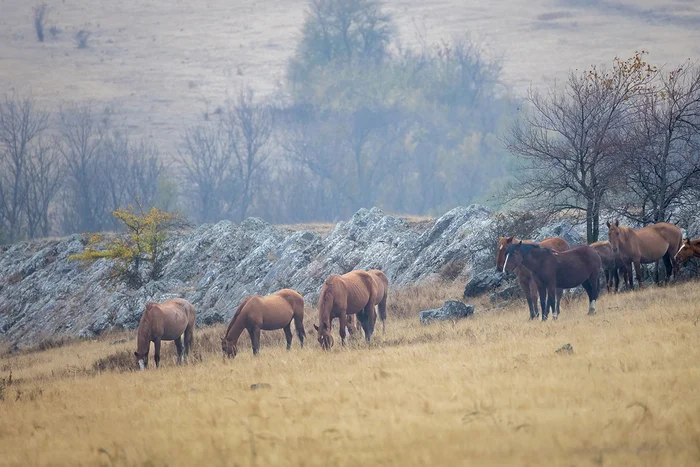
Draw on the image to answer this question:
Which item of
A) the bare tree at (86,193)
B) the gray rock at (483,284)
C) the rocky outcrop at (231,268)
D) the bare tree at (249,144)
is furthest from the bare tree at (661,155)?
the bare tree at (249,144)

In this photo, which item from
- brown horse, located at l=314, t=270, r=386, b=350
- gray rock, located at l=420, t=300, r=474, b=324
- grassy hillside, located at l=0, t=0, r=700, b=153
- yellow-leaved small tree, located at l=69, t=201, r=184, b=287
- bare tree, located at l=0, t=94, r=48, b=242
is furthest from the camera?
grassy hillside, located at l=0, t=0, r=700, b=153

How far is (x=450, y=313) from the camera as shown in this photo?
78.0 feet

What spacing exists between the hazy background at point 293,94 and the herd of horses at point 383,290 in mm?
59061

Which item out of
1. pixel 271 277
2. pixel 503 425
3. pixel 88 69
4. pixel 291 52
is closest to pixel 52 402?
pixel 503 425

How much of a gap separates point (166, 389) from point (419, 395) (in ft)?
17.9

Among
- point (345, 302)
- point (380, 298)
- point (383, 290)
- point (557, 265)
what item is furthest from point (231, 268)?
point (557, 265)

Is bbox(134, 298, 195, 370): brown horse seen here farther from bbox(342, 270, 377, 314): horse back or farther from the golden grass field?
bbox(342, 270, 377, 314): horse back

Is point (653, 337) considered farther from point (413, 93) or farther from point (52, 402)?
point (413, 93)

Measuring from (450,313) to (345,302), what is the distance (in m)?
4.27

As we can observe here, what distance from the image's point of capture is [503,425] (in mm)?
9930

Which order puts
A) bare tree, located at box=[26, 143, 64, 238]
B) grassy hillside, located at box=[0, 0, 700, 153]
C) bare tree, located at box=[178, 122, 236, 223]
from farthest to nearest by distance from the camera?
grassy hillside, located at box=[0, 0, 700, 153] → bare tree, located at box=[178, 122, 236, 223] → bare tree, located at box=[26, 143, 64, 238]

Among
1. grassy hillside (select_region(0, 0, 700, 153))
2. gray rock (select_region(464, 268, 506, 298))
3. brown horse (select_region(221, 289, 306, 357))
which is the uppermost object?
grassy hillside (select_region(0, 0, 700, 153))

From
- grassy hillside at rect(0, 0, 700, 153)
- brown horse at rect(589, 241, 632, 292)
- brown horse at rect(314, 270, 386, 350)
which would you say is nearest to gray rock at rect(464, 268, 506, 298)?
brown horse at rect(589, 241, 632, 292)

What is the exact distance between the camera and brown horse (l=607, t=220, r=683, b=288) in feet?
77.2
